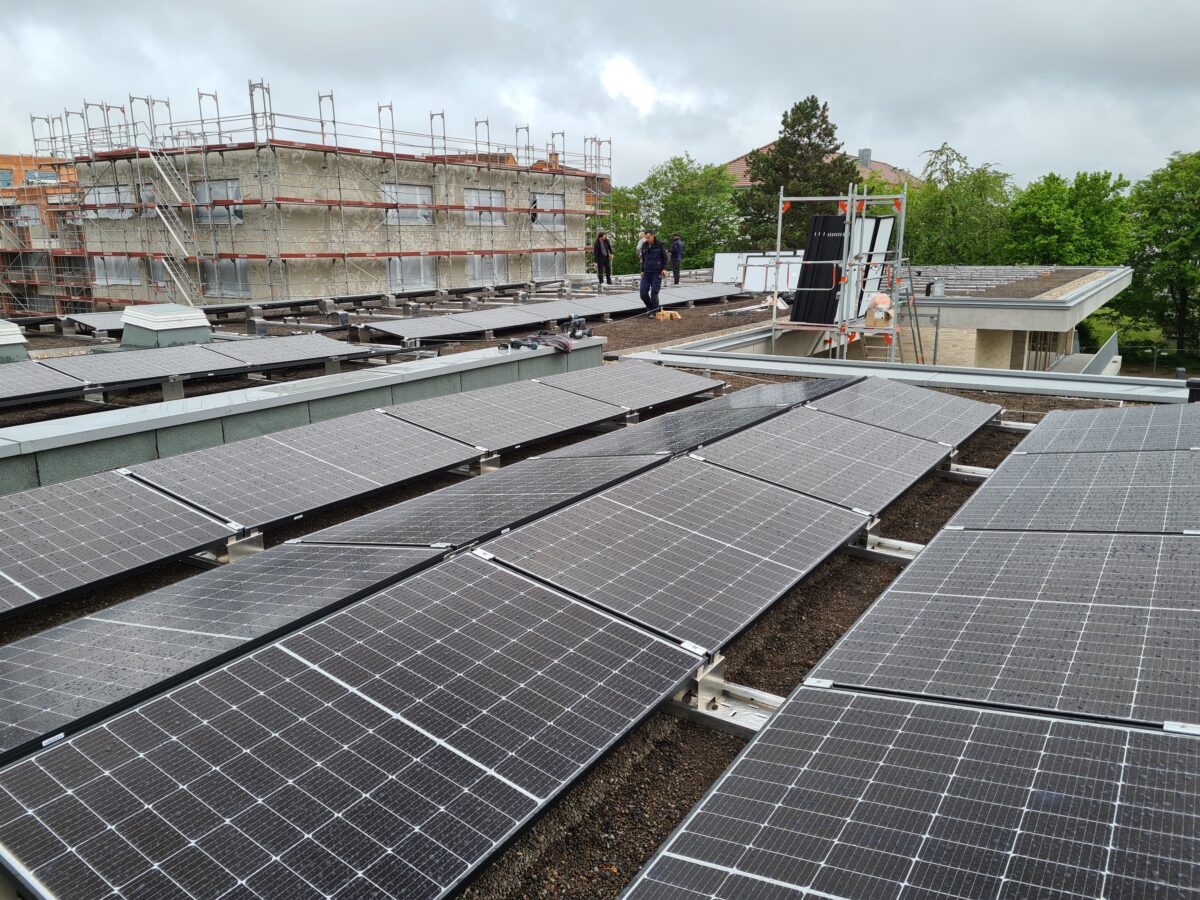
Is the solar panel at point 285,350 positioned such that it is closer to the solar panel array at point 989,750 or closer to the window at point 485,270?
the solar panel array at point 989,750

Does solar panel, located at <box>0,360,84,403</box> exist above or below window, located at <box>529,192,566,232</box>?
below

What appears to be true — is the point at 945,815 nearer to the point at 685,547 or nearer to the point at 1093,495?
the point at 685,547

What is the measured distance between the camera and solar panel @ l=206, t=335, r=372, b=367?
15.0 meters

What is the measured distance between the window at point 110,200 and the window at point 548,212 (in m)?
22.2

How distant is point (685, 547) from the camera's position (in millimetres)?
6379

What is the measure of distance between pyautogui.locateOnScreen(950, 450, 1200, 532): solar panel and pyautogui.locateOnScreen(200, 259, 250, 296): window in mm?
39787

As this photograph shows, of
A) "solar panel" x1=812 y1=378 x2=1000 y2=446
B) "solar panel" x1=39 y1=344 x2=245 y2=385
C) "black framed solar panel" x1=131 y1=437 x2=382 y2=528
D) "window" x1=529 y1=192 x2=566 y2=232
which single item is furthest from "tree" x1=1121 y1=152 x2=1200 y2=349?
"black framed solar panel" x1=131 y1=437 x2=382 y2=528

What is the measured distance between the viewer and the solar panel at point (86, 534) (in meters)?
6.21

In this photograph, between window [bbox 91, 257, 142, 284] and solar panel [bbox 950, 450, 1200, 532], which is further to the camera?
window [bbox 91, 257, 142, 284]

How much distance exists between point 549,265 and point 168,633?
52.3 m

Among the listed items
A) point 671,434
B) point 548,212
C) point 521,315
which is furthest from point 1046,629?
point 548,212

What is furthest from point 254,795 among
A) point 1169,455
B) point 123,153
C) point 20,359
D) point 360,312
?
point 123,153

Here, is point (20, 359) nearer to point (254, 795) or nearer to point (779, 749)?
point (254, 795)

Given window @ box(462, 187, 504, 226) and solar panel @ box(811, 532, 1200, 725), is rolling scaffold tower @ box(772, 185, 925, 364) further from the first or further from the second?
window @ box(462, 187, 504, 226)
